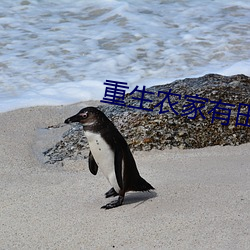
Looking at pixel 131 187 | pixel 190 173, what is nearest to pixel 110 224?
pixel 131 187

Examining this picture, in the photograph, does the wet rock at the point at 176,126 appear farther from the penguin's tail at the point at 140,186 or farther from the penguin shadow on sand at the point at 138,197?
the penguin's tail at the point at 140,186

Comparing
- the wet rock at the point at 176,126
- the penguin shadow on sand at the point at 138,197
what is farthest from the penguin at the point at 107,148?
the wet rock at the point at 176,126

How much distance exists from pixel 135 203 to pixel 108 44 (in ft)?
17.8

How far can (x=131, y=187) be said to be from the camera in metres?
3.74

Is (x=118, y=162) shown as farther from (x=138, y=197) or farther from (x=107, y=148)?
(x=138, y=197)

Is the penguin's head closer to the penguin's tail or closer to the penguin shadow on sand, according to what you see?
the penguin's tail

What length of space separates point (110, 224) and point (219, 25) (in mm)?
6681

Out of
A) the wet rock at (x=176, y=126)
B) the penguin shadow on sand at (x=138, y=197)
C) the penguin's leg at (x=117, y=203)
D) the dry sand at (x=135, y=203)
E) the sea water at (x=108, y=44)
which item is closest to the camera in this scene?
the dry sand at (x=135, y=203)

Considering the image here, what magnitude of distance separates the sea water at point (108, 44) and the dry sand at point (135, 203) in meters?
1.99

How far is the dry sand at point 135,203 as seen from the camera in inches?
134

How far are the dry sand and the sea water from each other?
1989 millimetres

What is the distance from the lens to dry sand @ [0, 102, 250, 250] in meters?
3.39

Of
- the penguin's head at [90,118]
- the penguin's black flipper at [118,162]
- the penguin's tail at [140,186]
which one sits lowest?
the penguin's tail at [140,186]

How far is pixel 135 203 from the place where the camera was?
3855 mm
